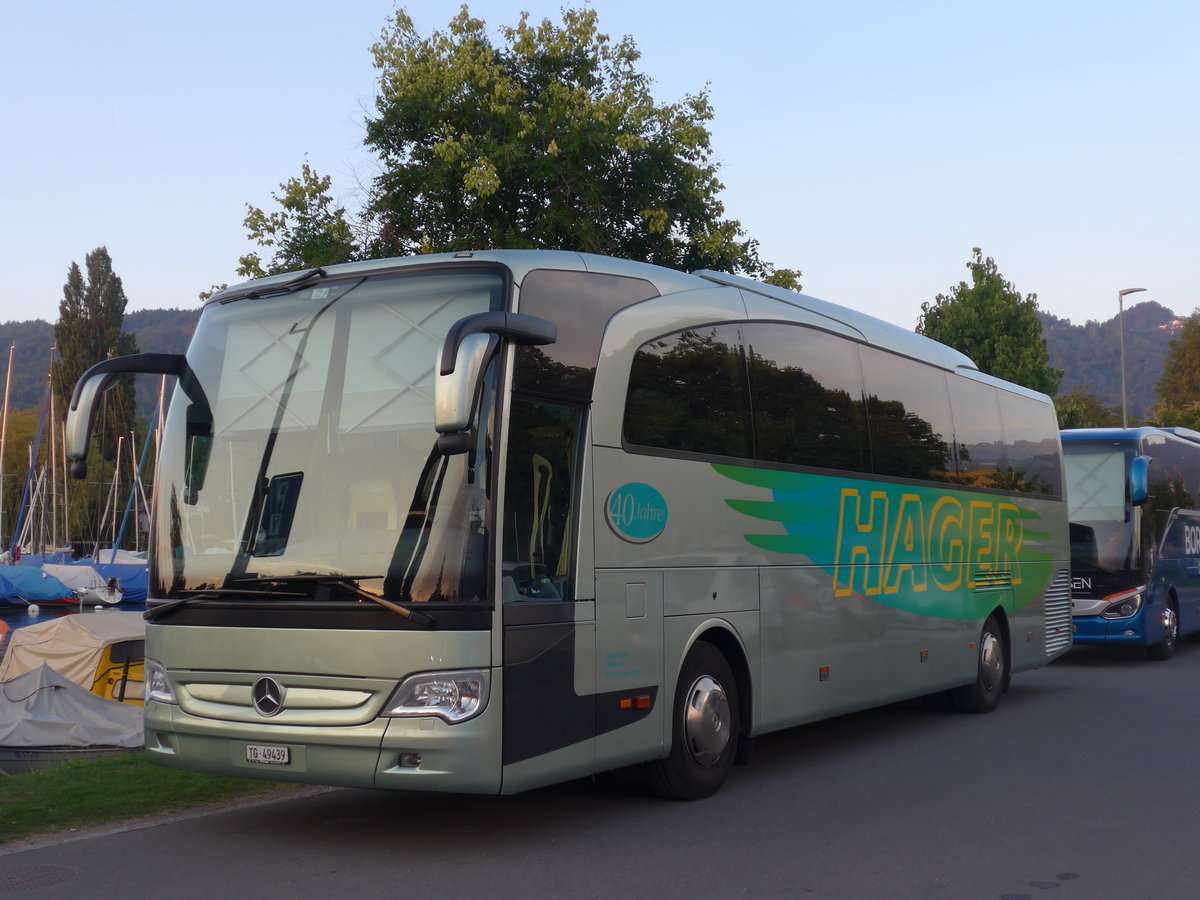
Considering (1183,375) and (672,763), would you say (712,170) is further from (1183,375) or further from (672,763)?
(1183,375)

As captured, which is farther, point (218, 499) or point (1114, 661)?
point (1114, 661)

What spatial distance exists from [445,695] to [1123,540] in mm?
14326

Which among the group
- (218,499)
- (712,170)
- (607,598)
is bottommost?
(607,598)

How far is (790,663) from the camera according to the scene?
10.2 m

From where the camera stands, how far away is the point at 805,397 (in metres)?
10.7

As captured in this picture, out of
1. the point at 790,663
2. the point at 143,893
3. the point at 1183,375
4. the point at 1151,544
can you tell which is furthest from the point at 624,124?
the point at 1183,375

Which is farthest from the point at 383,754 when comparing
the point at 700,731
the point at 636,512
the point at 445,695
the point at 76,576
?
the point at 76,576

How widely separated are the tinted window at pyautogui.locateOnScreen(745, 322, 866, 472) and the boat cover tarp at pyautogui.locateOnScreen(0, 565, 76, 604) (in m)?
50.8

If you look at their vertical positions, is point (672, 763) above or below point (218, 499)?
below

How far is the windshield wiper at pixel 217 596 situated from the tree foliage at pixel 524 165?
1545 centimetres

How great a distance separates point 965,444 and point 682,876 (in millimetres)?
8245

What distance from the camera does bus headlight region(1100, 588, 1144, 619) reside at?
61.9 feet

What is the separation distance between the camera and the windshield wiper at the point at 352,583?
7.15 meters

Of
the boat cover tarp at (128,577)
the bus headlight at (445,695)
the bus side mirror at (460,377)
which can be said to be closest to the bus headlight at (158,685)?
the bus headlight at (445,695)
